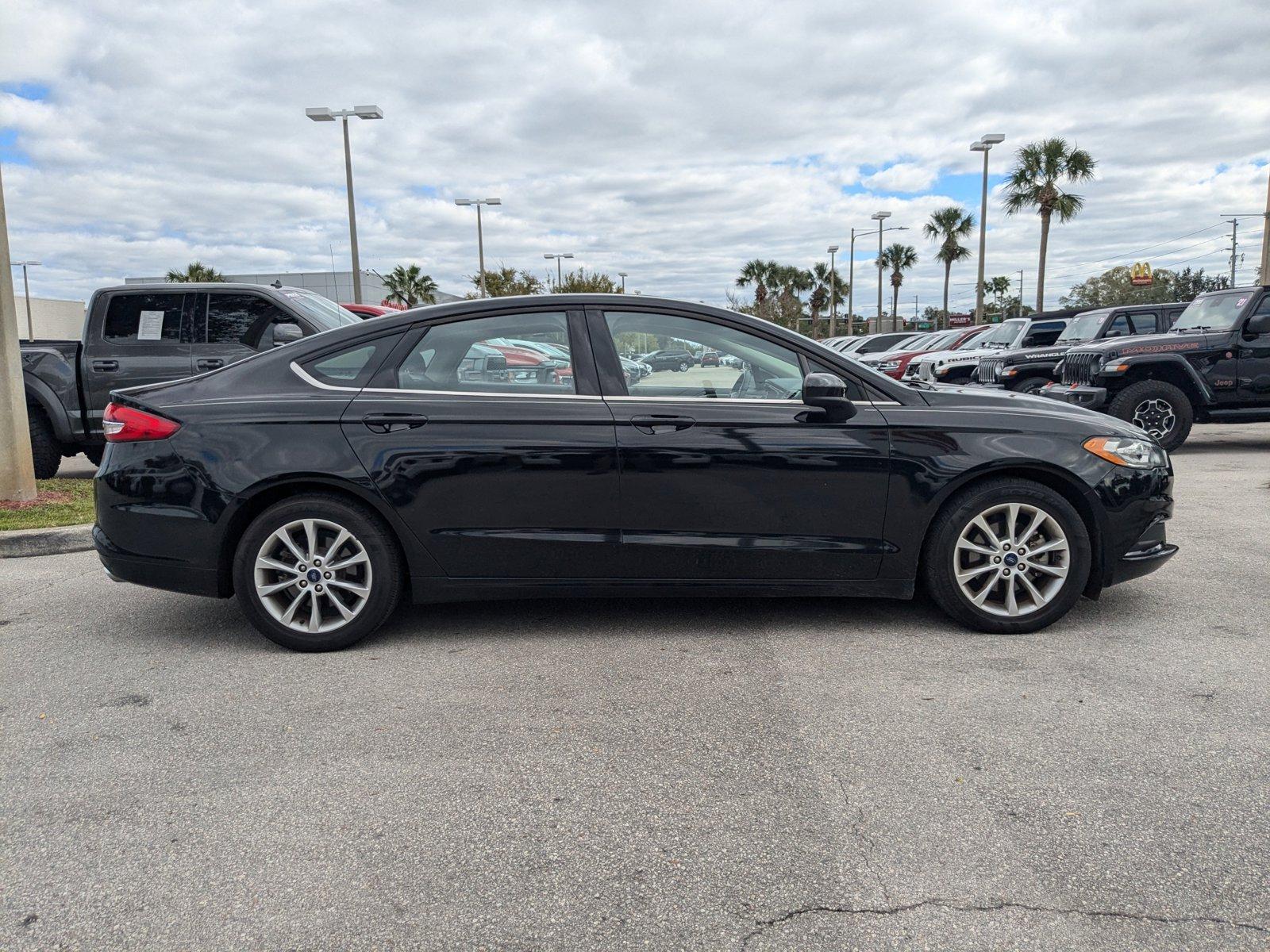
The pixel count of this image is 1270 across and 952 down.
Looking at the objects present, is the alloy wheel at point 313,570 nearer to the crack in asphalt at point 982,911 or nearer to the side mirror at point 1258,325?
the crack in asphalt at point 982,911

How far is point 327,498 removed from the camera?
441 centimetres

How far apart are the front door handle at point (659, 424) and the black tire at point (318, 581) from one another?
122 centimetres

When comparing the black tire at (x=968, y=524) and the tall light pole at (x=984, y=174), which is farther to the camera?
the tall light pole at (x=984, y=174)

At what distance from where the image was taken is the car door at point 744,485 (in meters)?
4.41

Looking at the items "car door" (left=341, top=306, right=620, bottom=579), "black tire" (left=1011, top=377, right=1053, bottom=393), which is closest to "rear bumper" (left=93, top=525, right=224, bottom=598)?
"car door" (left=341, top=306, right=620, bottom=579)

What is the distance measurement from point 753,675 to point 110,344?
7.83m

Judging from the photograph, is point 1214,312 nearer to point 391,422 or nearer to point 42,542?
point 391,422

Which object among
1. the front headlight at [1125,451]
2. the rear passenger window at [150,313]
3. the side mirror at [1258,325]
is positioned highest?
the rear passenger window at [150,313]

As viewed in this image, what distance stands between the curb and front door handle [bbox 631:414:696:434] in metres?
4.45

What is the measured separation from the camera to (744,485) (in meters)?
4.42

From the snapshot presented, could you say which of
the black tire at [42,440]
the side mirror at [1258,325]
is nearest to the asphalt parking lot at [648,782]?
the black tire at [42,440]

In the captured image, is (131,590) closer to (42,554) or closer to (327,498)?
(42,554)

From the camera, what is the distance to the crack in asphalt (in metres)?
2.33

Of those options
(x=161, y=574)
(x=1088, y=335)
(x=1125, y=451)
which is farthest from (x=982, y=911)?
(x=1088, y=335)
